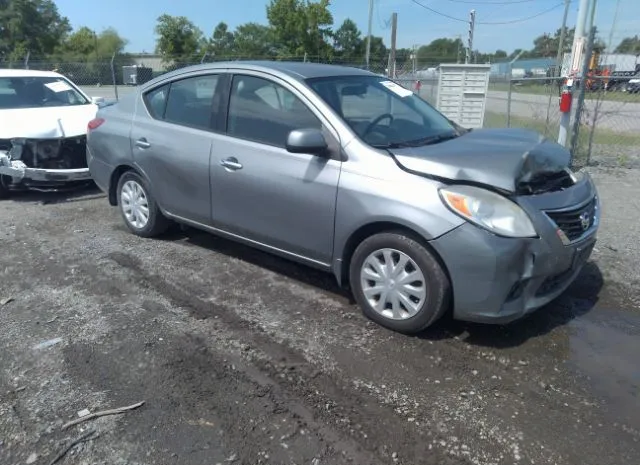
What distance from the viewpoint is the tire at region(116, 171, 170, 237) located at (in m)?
5.19

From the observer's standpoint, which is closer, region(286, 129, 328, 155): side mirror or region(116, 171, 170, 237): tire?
region(286, 129, 328, 155): side mirror

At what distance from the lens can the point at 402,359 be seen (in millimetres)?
3289

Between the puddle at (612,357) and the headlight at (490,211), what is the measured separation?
910 mm

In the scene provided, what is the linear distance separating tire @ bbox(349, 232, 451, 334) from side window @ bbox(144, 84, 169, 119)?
2.56 m

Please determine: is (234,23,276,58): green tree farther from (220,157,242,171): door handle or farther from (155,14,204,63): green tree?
(220,157,242,171): door handle

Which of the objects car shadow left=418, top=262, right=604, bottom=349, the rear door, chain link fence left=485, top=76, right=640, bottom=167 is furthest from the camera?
chain link fence left=485, top=76, right=640, bottom=167

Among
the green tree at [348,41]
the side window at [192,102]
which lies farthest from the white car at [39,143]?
the green tree at [348,41]

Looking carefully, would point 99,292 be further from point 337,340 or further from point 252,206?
point 337,340

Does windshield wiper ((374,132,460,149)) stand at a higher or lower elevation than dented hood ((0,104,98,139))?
higher

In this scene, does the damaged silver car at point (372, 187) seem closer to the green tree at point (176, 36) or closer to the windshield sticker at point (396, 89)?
the windshield sticker at point (396, 89)

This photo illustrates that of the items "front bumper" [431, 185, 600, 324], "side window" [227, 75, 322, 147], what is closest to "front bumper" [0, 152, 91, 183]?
"side window" [227, 75, 322, 147]

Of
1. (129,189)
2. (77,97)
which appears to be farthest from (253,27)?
(129,189)

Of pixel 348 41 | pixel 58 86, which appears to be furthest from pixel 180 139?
pixel 348 41

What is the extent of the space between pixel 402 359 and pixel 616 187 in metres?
6.11
